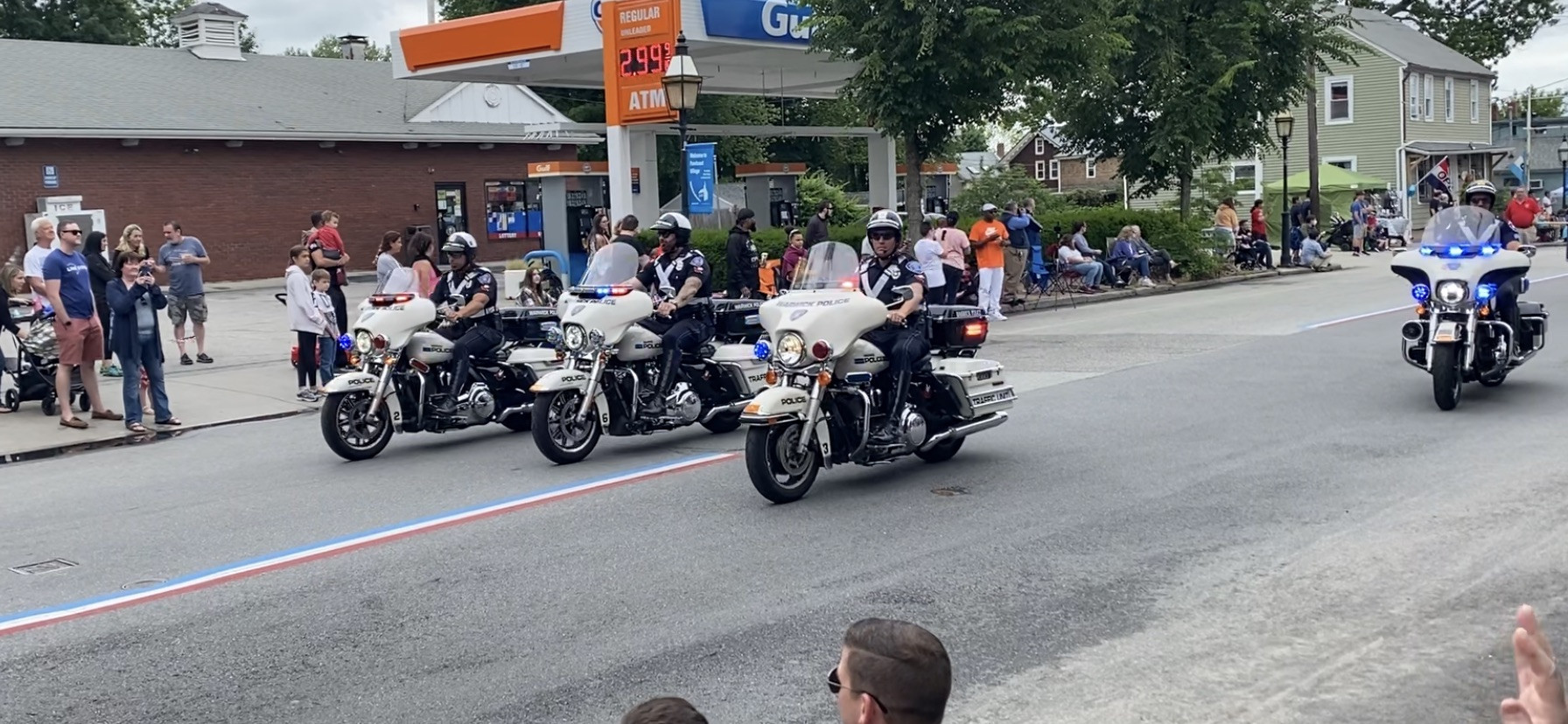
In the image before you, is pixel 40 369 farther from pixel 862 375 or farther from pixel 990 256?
pixel 990 256

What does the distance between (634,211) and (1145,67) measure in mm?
10958

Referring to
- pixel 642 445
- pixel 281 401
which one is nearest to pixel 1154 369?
pixel 642 445

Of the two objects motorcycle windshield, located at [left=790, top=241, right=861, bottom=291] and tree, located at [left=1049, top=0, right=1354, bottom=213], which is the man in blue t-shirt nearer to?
motorcycle windshield, located at [left=790, top=241, right=861, bottom=291]

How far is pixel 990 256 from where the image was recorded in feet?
73.5

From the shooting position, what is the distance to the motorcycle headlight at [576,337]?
35.9ft

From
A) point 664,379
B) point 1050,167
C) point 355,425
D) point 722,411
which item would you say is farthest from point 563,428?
point 1050,167

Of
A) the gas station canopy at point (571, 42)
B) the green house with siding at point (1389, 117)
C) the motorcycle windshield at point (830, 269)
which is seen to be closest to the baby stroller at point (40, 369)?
the motorcycle windshield at point (830, 269)

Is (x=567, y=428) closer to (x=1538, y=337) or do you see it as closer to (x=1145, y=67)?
(x=1538, y=337)

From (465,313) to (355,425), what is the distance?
1232mm

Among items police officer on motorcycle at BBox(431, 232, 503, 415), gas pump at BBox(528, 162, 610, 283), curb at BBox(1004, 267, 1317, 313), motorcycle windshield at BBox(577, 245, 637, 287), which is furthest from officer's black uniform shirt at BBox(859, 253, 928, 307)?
gas pump at BBox(528, 162, 610, 283)

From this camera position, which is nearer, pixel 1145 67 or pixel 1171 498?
pixel 1171 498

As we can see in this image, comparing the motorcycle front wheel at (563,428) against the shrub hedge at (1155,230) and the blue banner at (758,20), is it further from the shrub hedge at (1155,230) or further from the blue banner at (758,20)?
the shrub hedge at (1155,230)

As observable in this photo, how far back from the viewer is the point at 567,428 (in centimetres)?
1088

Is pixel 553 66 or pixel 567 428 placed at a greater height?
pixel 553 66
